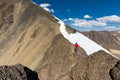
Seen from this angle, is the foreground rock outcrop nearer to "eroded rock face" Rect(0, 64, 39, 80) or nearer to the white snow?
"eroded rock face" Rect(0, 64, 39, 80)

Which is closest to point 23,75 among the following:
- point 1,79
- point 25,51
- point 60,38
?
point 1,79

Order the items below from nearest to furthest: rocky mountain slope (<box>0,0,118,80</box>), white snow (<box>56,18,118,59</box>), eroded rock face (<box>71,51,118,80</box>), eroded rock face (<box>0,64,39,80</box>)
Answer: eroded rock face (<box>0,64,39,80</box>), eroded rock face (<box>71,51,118,80</box>), rocky mountain slope (<box>0,0,118,80</box>), white snow (<box>56,18,118,59</box>)

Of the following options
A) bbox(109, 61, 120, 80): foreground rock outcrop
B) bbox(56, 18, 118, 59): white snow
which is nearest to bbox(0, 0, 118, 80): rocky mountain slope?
bbox(109, 61, 120, 80): foreground rock outcrop

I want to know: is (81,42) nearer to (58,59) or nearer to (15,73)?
(58,59)

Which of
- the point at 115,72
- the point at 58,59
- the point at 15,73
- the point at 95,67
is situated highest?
the point at 15,73

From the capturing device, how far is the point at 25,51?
176 feet

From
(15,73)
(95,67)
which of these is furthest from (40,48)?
(15,73)

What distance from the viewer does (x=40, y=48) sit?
50344mm

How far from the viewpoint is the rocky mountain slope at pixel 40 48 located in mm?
15969

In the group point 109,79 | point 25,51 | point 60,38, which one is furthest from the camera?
point 25,51

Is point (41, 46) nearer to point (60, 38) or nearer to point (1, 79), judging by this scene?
point (60, 38)

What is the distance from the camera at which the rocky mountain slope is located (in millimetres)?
15969

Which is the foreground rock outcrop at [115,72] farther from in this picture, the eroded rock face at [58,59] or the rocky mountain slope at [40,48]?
the eroded rock face at [58,59]

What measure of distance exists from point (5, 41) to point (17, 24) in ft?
17.3
